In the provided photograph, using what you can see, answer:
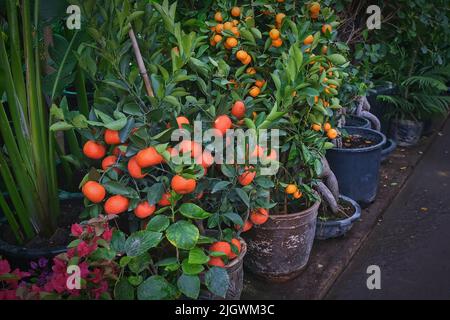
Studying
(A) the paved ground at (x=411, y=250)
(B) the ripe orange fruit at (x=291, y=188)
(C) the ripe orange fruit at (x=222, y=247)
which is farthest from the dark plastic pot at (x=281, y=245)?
(C) the ripe orange fruit at (x=222, y=247)

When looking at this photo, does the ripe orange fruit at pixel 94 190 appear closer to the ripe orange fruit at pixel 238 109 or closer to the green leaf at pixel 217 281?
the green leaf at pixel 217 281

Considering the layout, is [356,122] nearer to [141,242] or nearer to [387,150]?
[387,150]

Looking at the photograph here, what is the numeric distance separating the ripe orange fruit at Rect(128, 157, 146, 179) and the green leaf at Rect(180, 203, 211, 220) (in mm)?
180

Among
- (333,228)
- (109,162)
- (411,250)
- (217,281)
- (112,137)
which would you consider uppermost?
(112,137)

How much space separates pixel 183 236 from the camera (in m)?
1.60

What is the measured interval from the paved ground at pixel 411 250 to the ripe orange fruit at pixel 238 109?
3.68 feet

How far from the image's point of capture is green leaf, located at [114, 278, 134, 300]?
158 centimetres

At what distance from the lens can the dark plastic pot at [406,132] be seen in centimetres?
443

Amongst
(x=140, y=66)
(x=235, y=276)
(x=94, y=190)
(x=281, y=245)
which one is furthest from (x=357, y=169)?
(x=94, y=190)

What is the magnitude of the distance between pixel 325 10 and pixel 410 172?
6.80 feet

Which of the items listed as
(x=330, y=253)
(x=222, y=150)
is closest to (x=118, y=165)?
(x=222, y=150)

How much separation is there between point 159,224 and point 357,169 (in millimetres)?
1888

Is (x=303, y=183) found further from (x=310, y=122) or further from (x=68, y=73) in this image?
(x=68, y=73)

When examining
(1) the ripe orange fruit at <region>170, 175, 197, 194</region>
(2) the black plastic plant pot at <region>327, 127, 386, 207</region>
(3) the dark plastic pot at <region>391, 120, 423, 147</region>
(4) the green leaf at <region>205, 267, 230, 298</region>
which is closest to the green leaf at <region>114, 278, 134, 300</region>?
(4) the green leaf at <region>205, 267, 230, 298</region>
